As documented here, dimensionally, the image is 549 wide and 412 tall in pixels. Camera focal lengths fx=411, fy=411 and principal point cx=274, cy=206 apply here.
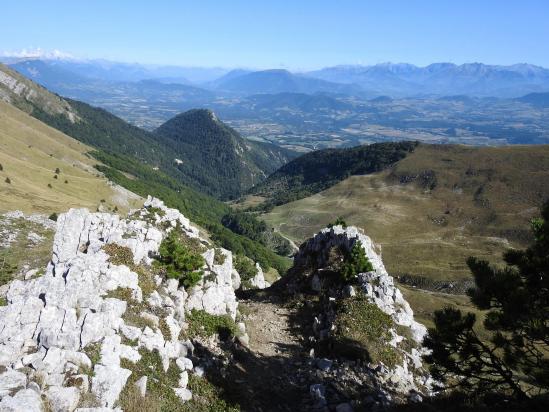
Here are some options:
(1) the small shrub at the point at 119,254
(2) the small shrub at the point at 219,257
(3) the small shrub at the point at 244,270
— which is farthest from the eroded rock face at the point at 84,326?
(3) the small shrub at the point at 244,270

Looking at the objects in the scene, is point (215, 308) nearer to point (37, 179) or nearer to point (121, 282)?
point (121, 282)

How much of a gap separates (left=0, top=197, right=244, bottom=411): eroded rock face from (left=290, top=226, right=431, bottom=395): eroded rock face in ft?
42.2

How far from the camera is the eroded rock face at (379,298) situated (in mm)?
30109

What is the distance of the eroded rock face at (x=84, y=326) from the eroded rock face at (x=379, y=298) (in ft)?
42.2

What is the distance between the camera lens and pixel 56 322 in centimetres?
2050

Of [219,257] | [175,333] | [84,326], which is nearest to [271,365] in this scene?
[175,333]

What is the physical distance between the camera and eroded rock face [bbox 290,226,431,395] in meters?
30.1

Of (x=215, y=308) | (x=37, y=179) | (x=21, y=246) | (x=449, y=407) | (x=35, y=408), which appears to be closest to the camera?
(x=35, y=408)

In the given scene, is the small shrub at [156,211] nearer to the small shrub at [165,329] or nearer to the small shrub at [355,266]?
the small shrub at [165,329]

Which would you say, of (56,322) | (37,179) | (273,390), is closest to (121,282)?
(56,322)

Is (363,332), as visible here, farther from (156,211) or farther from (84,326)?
(156,211)

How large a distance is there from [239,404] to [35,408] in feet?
38.1

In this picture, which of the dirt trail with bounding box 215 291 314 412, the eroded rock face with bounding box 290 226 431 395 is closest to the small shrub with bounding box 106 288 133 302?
the dirt trail with bounding box 215 291 314 412

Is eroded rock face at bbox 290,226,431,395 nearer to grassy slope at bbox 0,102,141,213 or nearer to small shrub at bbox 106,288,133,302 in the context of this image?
small shrub at bbox 106,288,133,302
